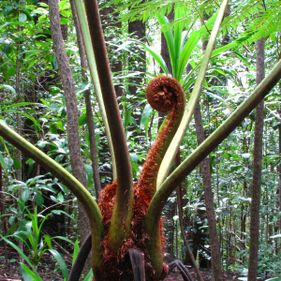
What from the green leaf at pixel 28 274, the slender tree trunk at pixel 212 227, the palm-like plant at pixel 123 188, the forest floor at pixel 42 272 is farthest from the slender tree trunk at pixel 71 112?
the forest floor at pixel 42 272

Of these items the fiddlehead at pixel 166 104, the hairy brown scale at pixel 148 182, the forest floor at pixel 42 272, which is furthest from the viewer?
the forest floor at pixel 42 272

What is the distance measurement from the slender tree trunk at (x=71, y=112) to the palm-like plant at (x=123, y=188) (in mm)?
642

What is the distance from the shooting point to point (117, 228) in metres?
0.98

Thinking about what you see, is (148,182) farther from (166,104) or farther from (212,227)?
(212,227)

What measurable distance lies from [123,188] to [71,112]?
33.5 inches

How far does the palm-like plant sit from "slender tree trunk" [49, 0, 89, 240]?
64cm

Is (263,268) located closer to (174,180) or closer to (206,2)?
(206,2)

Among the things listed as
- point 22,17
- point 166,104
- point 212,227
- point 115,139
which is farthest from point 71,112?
point 22,17

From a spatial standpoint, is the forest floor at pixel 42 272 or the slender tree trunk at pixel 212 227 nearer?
the slender tree trunk at pixel 212 227

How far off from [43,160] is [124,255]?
0.29m

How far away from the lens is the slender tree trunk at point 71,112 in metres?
1.71

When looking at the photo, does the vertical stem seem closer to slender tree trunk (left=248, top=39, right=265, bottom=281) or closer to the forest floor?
slender tree trunk (left=248, top=39, right=265, bottom=281)

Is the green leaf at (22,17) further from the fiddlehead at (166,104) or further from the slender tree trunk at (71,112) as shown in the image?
the fiddlehead at (166,104)

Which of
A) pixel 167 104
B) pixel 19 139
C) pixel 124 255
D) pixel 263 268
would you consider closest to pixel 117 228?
pixel 124 255
